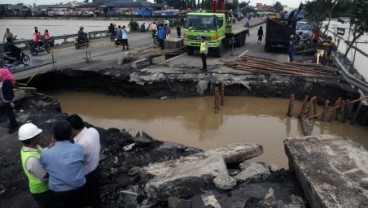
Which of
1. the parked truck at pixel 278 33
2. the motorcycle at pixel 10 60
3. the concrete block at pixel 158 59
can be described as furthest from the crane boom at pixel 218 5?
the motorcycle at pixel 10 60

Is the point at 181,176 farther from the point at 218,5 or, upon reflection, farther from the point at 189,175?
the point at 218,5

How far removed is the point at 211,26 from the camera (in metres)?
18.5

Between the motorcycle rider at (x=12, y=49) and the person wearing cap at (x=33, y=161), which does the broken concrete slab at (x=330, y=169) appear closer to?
the person wearing cap at (x=33, y=161)

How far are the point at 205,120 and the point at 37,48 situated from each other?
13.0m

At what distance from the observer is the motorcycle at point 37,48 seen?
776 inches

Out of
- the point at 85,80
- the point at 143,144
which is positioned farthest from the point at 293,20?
the point at 143,144

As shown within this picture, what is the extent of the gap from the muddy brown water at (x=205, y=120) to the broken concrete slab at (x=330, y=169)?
2.70 meters

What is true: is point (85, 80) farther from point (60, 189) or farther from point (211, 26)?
point (60, 189)

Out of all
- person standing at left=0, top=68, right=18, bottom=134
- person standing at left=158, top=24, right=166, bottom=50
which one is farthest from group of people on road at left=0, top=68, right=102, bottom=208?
person standing at left=158, top=24, right=166, bottom=50

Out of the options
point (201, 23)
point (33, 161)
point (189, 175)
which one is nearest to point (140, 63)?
point (201, 23)

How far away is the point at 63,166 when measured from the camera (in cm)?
406

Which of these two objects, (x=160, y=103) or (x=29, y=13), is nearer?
(x=160, y=103)

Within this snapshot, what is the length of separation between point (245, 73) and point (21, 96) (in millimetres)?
9358

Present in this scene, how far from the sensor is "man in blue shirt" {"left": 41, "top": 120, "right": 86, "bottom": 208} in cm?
404
